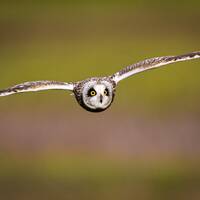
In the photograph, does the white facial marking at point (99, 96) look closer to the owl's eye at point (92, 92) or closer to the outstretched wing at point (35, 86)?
the owl's eye at point (92, 92)

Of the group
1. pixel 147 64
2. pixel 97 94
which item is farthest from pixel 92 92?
pixel 147 64

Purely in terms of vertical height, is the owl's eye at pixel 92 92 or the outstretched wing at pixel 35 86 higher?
the outstretched wing at pixel 35 86

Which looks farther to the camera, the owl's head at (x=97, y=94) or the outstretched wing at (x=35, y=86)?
the owl's head at (x=97, y=94)

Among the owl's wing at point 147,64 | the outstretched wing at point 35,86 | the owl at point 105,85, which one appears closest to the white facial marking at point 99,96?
the owl at point 105,85

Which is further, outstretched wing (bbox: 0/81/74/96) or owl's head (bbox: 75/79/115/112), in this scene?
owl's head (bbox: 75/79/115/112)

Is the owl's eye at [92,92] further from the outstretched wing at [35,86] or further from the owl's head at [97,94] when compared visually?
the outstretched wing at [35,86]

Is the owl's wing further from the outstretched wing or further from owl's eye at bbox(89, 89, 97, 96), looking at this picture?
the outstretched wing

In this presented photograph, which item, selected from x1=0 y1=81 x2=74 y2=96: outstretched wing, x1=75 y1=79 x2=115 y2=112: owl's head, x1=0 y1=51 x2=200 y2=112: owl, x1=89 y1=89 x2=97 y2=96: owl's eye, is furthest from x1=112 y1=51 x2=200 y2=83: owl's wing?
x1=0 y1=81 x2=74 y2=96: outstretched wing

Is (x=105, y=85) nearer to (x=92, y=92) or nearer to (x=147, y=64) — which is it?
(x=92, y=92)

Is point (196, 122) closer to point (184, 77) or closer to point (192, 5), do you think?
point (184, 77)

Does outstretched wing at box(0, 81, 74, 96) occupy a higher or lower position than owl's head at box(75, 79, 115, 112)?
higher
